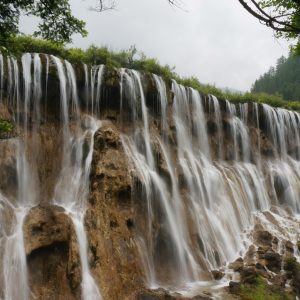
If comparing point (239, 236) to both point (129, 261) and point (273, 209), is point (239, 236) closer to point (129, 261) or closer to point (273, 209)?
point (273, 209)

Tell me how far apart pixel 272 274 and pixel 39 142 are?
9422 mm

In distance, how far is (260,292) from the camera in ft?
36.9

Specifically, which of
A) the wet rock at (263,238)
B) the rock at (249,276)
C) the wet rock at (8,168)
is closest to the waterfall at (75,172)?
the wet rock at (8,168)

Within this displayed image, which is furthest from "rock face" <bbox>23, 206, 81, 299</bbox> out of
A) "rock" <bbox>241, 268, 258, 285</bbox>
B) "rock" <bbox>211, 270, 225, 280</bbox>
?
"rock" <bbox>241, 268, 258, 285</bbox>

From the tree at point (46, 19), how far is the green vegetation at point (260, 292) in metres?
8.61

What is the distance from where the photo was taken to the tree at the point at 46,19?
6105mm

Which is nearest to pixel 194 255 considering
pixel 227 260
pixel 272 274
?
pixel 227 260

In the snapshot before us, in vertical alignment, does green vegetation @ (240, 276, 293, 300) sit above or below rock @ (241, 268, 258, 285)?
below

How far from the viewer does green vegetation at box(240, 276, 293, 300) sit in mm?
11016

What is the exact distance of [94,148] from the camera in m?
13.2

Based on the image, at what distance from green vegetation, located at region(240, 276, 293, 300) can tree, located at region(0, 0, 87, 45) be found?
861 centimetres

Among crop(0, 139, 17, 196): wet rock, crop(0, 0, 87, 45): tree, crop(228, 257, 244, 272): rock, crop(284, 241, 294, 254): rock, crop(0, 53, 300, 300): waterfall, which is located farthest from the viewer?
crop(284, 241, 294, 254): rock

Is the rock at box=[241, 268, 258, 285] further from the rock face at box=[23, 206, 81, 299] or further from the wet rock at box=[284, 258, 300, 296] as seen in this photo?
the rock face at box=[23, 206, 81, 299]

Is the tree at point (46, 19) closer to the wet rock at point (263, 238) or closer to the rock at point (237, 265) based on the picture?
the rock at point (237, 265)
